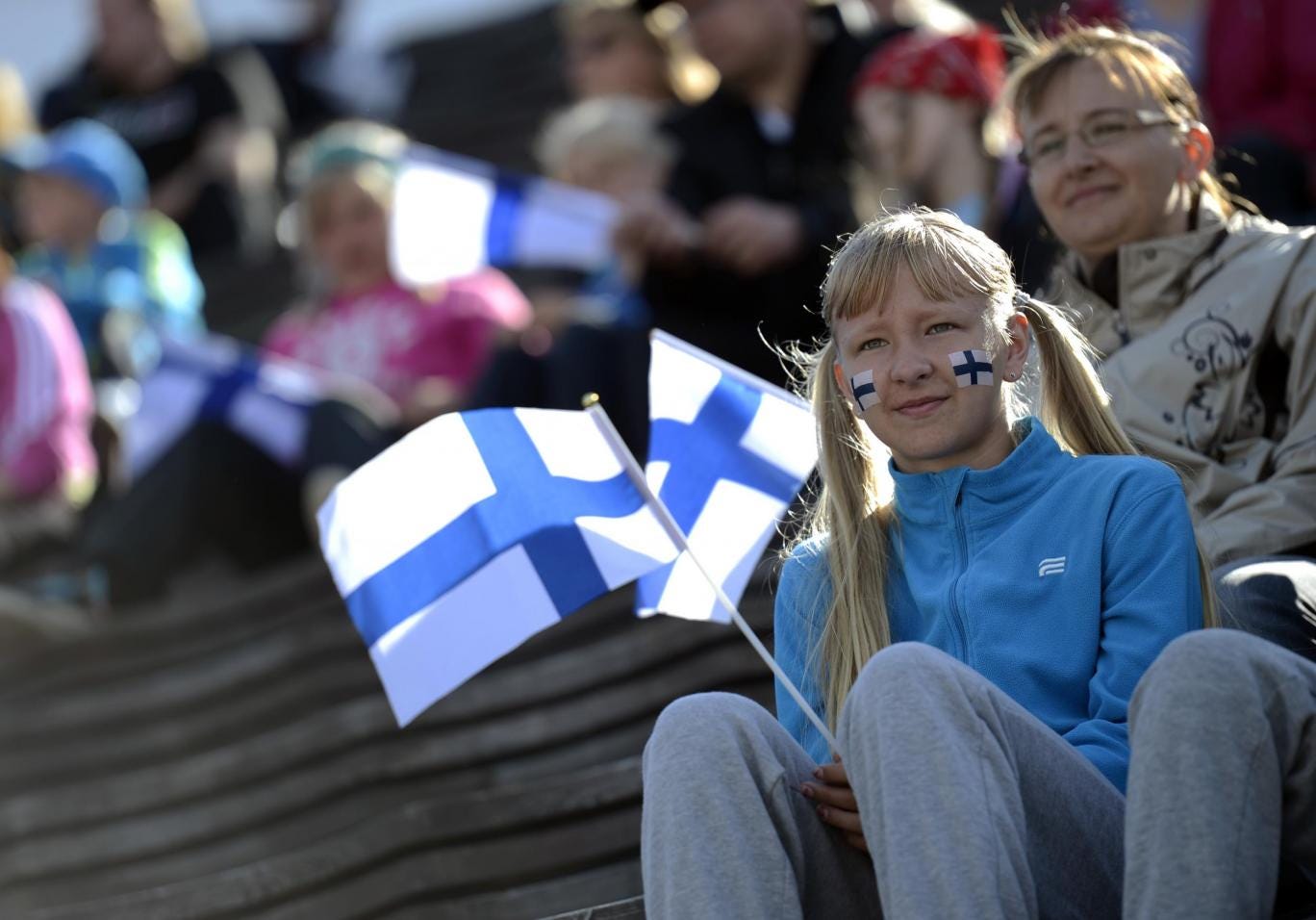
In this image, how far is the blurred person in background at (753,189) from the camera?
5.41 meters

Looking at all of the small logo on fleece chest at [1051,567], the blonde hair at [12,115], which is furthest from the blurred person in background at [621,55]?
the small logo on fleece chest at [1051,567]

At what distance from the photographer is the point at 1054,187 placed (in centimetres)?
364

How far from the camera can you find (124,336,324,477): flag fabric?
5.99 meters

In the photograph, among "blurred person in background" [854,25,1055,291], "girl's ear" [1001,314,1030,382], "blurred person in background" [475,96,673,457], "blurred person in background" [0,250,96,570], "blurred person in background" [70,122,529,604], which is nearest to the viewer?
"girl's ear" [1001,314,1030,382]

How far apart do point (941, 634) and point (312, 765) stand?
2.17 meters

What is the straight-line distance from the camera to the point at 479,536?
127 inches

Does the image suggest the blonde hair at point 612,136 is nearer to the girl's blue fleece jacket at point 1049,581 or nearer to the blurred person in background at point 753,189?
the blurred person in background at point 753,189

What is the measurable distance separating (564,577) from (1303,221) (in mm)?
2449

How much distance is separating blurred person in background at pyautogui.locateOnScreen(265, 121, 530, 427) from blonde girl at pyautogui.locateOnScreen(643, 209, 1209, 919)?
307cm

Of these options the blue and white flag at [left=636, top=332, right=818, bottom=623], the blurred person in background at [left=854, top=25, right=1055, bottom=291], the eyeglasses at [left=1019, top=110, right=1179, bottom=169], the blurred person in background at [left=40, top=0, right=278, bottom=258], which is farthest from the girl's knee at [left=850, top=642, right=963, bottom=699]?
the blurred person in background at [left=40, top=0, right=278, bottom=258]

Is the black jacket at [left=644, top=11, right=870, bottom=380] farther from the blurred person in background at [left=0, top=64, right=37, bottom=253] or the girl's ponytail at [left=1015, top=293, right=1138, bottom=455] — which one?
the blurred person in background at [left=0, top=64, right=37, bottom=253]

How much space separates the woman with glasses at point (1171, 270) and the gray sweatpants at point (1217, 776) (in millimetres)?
919

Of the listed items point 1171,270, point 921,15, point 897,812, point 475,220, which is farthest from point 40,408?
point 897,812

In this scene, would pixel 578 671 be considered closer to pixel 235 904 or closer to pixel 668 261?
pixel 235 904
